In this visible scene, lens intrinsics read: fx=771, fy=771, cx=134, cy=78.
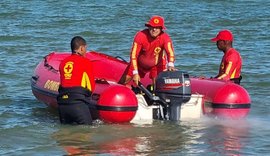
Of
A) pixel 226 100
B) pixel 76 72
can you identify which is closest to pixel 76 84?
pixel 76 72

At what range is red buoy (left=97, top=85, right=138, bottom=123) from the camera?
8711 millimetres

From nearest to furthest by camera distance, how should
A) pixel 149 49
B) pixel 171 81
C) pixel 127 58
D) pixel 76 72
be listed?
1. pixel 76 72
2. pixel 171 81
3. pixel 149 49
4. pixel 127 58

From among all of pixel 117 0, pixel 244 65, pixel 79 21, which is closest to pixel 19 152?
pixel 244 65

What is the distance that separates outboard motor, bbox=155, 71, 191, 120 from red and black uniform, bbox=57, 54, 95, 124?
0.92 m

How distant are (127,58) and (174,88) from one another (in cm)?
646

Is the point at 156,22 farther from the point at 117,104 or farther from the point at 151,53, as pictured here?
the point at 117,104

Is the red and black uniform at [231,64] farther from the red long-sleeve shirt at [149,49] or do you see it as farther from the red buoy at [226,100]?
the red long-sleeve shirt at [149,49]

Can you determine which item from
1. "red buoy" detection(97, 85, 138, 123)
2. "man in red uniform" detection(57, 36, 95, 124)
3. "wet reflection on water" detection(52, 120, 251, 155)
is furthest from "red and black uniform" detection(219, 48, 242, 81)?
"man in red uniform" detection(57, 36, 95, 124)

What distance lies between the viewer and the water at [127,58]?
8.26 m

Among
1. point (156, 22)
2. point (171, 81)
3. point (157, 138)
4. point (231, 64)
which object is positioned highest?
point (156, 22)

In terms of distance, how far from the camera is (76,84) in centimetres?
854

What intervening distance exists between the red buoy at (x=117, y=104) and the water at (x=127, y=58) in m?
0.16

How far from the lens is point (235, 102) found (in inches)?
355

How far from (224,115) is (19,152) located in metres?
2.54
